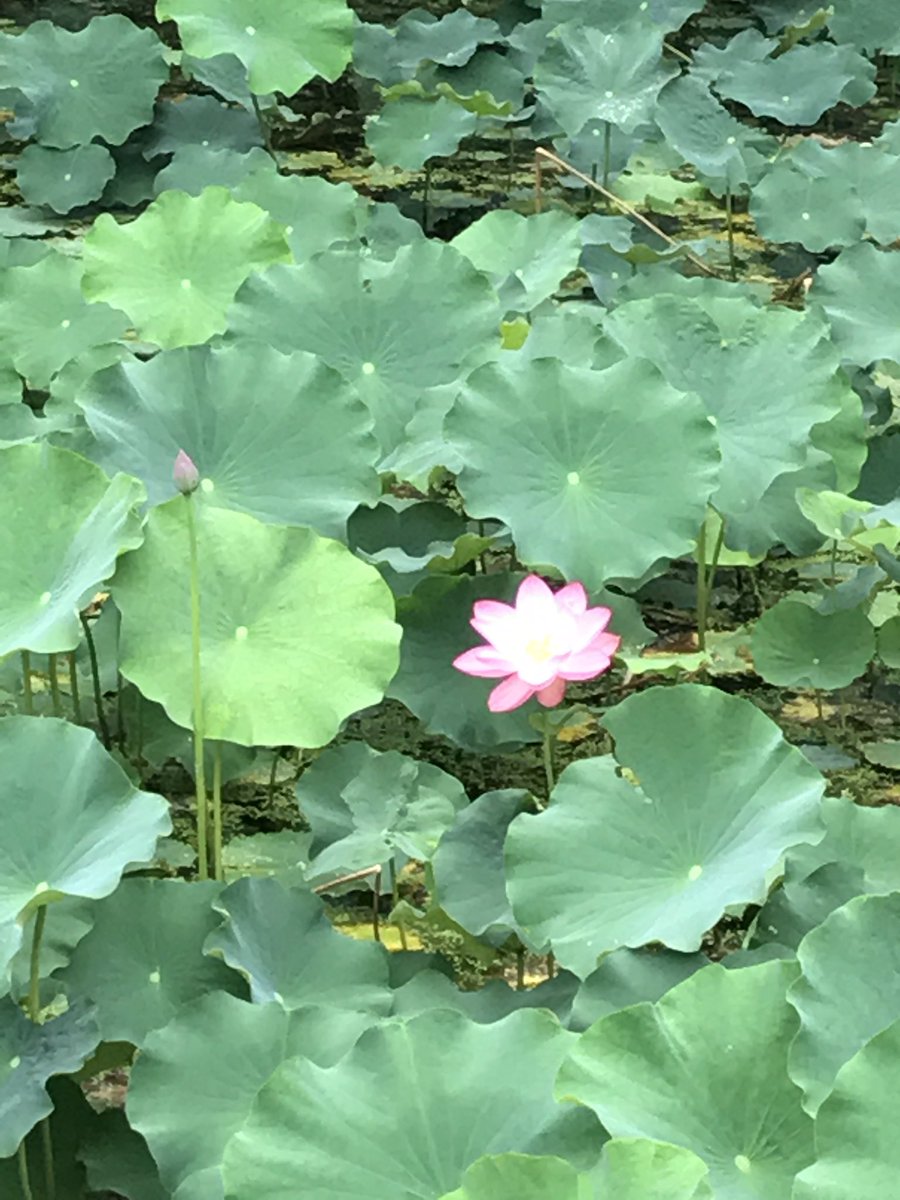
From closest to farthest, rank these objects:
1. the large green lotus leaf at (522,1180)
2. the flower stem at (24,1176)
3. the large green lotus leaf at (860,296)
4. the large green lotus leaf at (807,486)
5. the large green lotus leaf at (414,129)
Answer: the large green lotus leaf at (522,1180) < the flower stem at (24,1176) < the large green lotus leaf at (807,486) < the large green lotus leaf at (860,296) < the large green lotus leaf at (414,129)

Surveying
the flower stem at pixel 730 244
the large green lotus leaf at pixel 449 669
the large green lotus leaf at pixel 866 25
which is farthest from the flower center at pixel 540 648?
the large green lotus leaf at pixel 866 25

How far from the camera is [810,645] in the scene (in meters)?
1.54

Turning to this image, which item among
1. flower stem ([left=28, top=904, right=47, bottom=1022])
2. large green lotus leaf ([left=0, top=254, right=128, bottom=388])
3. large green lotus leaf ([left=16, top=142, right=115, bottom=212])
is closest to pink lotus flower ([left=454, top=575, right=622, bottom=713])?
flower stem ([left=28, top=904, right=47, bottom=1022])

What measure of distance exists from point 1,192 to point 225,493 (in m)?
1.61

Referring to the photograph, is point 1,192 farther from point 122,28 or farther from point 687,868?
point 687,868

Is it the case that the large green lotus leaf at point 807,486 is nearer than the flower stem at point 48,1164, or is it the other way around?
the flower stem at point 48,1164

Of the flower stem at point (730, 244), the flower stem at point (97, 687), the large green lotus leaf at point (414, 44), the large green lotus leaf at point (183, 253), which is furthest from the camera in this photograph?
the large green lotus leaf at point (414, 44)

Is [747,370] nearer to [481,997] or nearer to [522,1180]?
[481,997]

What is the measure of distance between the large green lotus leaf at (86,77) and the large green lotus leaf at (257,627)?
1.61 m

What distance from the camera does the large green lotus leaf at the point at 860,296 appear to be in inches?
71.4

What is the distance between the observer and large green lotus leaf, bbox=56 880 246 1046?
1056 mm

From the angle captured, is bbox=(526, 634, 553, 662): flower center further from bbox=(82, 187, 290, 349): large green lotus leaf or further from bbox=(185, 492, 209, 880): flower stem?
bbox=(82, 187, 290, 349): large green lotus leaf

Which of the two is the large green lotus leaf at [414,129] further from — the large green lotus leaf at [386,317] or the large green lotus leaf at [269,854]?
the large green lotus leaf at [269,854]

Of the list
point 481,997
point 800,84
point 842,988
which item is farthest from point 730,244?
point 842,988
